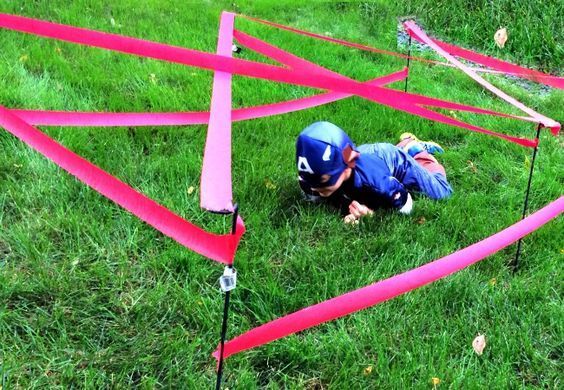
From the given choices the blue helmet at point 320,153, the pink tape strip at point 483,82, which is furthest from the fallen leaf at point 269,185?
the pink tape strip at point 483,82

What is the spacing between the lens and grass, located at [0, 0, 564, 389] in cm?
200

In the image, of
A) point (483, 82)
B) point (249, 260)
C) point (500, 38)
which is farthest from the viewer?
point (500, 38)

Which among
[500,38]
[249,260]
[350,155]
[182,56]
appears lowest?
[249,260]

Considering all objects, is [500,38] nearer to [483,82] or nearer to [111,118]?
[483,82]

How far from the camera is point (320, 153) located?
2.56 meters

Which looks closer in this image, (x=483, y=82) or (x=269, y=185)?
(x=483, y=82)

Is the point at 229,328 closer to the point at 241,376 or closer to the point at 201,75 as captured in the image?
the point at 241,376

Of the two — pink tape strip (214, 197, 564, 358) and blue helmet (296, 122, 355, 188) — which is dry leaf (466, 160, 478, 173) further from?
pink tape strip (214, 197, 564, 358)

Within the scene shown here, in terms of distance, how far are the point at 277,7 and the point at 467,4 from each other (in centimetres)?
183

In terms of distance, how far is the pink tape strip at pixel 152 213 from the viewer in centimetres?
123

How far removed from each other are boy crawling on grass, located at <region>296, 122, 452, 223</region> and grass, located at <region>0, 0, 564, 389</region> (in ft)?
0.29

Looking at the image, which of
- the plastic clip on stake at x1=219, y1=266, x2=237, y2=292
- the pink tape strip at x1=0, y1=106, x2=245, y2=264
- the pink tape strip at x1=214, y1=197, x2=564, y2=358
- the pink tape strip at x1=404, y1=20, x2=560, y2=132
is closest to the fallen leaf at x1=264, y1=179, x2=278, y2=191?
the pink tape strip at x1=404, y1=20, x2=560, y2=132

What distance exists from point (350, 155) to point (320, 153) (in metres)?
0.18

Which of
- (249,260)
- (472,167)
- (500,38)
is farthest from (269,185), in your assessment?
(500,38)
